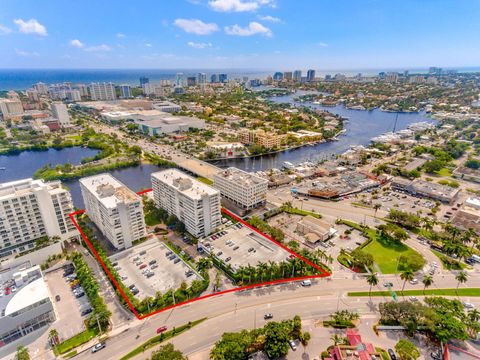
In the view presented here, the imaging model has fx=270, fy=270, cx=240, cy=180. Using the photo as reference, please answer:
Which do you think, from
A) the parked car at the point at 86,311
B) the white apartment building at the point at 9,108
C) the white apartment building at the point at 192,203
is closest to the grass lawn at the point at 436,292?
the white apartment building at the point at 192,203

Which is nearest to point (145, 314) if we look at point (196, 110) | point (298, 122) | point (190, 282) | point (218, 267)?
point (190, 282)

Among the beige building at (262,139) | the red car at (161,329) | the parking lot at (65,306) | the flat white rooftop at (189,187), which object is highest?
the flat white rooftop at (189,187)

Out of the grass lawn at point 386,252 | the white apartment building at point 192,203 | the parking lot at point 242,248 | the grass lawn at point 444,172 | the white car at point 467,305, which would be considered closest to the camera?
the white car at point 467,305

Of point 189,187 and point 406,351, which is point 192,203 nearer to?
point 189,187

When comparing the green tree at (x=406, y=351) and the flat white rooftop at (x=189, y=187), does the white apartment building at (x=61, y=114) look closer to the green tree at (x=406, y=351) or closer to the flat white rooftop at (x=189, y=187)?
the flat white rooftop at (x=189, y=187)

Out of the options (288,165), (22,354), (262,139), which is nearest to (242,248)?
(22,354)
